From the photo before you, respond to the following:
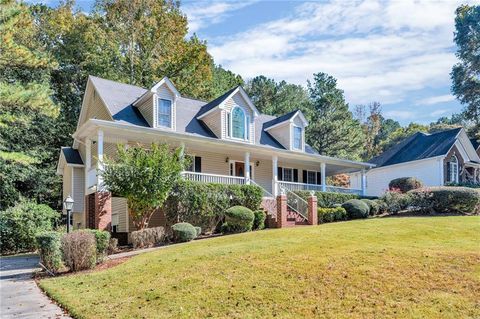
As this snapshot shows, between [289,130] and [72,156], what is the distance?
13043mm

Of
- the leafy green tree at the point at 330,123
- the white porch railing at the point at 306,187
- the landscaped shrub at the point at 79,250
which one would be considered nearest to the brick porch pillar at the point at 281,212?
the white porch railing at the point at 306,187

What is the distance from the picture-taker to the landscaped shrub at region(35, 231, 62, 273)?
12641 millimetres

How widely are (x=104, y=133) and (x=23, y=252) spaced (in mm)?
7461

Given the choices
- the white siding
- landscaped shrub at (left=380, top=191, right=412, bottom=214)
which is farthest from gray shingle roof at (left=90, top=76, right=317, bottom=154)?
the white siding

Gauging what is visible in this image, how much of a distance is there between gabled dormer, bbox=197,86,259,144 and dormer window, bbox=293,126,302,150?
3.44 meters

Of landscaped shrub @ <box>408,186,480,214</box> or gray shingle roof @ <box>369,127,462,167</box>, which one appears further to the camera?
gray shingle roof @ <box>369,127,462,167</box>

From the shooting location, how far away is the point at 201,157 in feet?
82.1

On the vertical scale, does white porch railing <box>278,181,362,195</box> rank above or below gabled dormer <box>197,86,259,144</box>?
below

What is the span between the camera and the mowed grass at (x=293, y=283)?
7.64 meters

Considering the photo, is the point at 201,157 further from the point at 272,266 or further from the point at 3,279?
the point at 272,266

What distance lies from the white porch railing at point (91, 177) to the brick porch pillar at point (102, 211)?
1572 mm

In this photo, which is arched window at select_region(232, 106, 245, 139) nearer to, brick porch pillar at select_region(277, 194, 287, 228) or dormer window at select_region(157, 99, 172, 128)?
dormer window at select_region(157, 99, 172, 128)

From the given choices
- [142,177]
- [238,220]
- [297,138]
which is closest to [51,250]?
[142,177]

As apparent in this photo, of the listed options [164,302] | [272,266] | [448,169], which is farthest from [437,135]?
[164,302]
